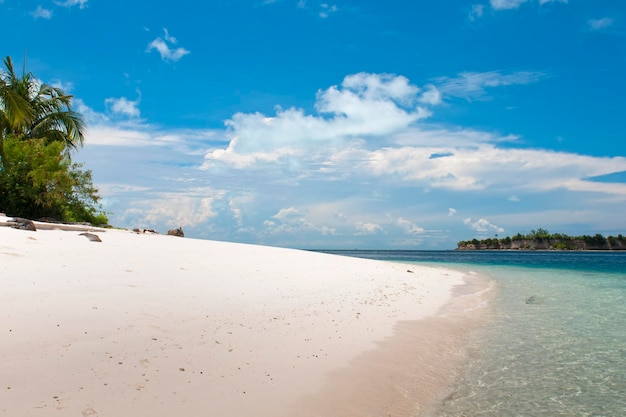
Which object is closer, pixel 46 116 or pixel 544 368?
pixel 544 368

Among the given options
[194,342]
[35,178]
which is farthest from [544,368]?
[35,178]

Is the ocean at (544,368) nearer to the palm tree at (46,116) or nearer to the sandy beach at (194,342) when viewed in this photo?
the sandy beach at (194,342)

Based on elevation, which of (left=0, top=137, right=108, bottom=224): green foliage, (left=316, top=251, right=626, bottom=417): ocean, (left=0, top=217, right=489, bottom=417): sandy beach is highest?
Result: (left=0, top=137, right=108, bottom=224): green foliage

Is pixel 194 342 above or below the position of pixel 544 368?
above

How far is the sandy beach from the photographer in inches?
201

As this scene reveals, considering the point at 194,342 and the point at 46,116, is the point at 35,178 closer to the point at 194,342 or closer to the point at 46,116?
the point at 46,116

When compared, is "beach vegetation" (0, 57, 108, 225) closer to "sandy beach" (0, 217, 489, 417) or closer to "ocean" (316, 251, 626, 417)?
"sandy beach" (0, 217, 489, 417)

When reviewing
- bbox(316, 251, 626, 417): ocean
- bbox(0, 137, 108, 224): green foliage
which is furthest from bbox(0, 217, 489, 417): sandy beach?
bbox(0, 137, 108, 224): green foliage

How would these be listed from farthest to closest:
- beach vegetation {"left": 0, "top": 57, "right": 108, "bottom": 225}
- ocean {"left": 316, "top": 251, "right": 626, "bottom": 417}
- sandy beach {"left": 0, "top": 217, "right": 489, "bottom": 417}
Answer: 1. beach vegetation {"left": 0, "top": 57, "right": 108, "bottom": 225}
2. ocean {"left": 316, "top": 251, "right": 626, "bottom": 417}
3. sandy beach {"left": 0, "top": 217, "right": 489, "bottom": 417}

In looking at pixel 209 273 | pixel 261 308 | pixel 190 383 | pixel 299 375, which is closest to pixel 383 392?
pixel 299 375

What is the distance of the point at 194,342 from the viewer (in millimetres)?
7016

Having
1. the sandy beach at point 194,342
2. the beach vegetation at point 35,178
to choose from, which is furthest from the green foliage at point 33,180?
the sandy beach at point 194,342

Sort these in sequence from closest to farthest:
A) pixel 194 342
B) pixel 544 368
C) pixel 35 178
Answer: pixel 194 342 → pixel 544 368 → pixel 35 178

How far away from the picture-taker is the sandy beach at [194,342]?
509 centimetres
